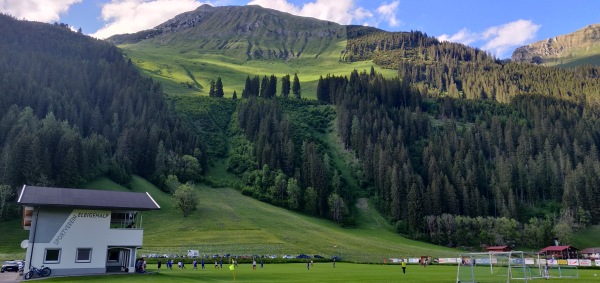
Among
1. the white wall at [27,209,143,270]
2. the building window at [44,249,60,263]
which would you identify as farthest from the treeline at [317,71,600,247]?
the building window at [44,249,60,263]

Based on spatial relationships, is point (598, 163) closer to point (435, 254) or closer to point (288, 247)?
point (435, 254)

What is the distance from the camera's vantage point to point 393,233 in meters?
129

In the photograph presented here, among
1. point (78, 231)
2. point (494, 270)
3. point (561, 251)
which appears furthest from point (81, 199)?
point (561, 251)

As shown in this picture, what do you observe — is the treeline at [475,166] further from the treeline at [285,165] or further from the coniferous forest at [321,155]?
the treeline at [285,165]

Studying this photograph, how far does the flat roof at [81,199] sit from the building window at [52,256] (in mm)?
4672

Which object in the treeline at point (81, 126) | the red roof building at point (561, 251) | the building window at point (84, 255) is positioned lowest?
the red roof building at point (561, 251)

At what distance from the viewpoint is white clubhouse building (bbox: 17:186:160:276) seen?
136 feet

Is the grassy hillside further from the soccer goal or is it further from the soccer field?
the soccer goal

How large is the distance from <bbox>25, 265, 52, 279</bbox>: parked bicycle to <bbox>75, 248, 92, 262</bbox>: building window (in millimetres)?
2906

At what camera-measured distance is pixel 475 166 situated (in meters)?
160

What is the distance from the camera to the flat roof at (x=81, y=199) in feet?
136

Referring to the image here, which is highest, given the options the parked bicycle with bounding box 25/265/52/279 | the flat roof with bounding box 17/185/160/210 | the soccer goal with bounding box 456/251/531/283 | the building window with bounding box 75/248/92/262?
the flat roof with bounding box 17/185/160/210

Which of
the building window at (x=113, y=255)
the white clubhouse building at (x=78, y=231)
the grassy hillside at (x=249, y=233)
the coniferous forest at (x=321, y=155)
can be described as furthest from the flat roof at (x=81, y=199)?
the coniferous forest at (x=321, y=155)

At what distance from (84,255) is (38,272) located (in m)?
4.54
